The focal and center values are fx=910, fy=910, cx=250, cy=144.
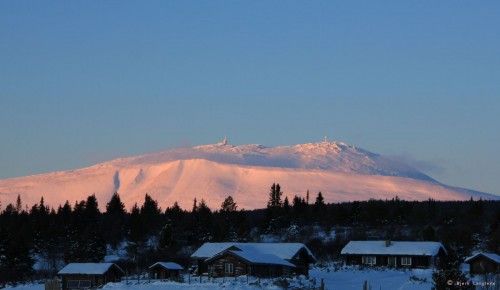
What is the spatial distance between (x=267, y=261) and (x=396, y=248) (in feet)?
67.8

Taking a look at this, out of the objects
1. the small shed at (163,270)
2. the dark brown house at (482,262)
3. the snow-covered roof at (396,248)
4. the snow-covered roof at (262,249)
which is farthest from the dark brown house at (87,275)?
the dark brown house at (482,262)

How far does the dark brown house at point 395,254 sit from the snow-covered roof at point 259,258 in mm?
14510

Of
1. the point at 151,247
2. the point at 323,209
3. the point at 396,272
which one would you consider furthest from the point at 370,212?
the point at 396,272

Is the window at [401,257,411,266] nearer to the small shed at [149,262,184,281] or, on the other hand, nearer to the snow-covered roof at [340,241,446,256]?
the snow-covered roof at [340,241,446,256]

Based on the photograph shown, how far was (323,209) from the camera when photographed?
502 feet

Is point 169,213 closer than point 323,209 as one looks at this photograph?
Yes

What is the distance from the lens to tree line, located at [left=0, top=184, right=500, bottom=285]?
348ft

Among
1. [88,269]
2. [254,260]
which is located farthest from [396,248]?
[88,269]

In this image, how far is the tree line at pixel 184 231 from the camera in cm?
10594

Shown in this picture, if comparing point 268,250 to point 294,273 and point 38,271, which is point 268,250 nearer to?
point 294,273

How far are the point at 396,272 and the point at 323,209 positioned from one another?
6653cm

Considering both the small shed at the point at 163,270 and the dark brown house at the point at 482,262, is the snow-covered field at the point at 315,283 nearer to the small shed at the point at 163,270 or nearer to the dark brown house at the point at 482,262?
the dark brown house at the point at 482,262

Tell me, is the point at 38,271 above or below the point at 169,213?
below

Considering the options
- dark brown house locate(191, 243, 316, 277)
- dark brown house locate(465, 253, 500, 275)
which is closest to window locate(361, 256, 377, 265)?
dark brown house locate(191, 243, 316, 277)
